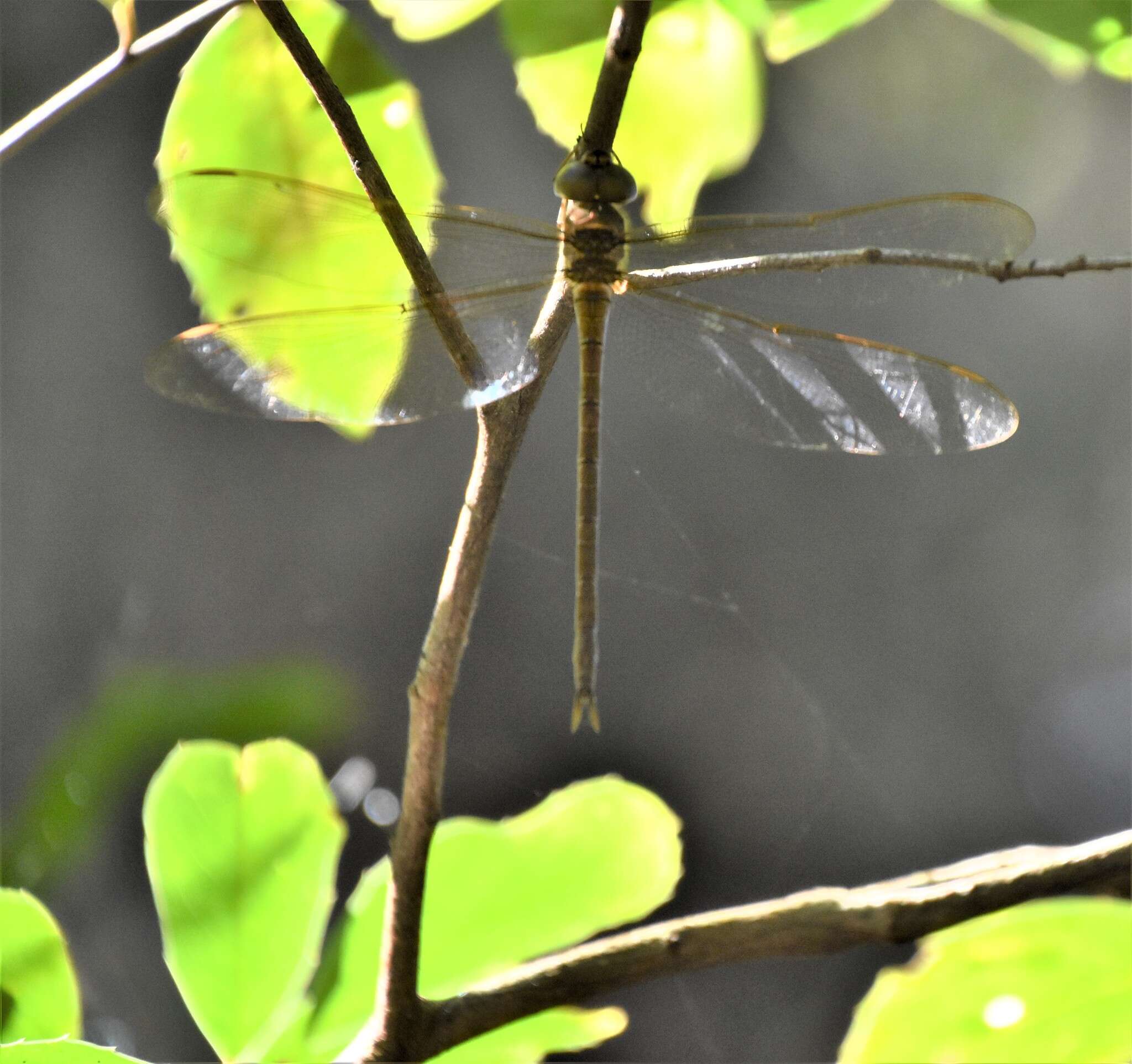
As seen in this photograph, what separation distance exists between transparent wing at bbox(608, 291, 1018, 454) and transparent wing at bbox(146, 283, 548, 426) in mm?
117

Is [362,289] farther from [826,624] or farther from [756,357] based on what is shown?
[826,624]

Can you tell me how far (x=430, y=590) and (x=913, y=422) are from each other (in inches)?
13.2

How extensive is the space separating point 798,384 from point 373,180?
0.28 meters

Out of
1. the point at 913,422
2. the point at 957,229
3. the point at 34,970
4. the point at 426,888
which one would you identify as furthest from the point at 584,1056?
the point at 957,229

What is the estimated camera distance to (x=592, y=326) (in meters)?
0.60

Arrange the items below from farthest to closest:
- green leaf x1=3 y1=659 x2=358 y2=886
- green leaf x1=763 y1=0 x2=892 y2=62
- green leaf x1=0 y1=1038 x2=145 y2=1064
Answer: green leaf x1=3 y1=659 x2=358 y2=886, green leaf x1=763 y1=0 x2=892 y2=62, green leaf x1=0 y1=1038 x2=145 y2=1064

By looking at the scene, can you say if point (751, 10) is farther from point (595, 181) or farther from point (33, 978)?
point (33, 978)

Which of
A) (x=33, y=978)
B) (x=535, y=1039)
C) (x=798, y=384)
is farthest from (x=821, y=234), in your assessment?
(x=33, y=978)

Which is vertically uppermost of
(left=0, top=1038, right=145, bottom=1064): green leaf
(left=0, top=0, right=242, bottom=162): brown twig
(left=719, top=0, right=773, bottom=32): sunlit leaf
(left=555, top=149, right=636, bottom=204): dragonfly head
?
(left=0, top=0, right=242, bottom=162): brown twig

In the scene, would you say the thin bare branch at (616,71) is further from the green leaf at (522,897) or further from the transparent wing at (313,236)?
the green leaf at (522,897)

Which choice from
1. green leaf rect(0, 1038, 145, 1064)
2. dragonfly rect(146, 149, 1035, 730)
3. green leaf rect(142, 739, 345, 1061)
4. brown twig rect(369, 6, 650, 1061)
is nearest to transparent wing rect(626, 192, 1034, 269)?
dragonfly rect(146, 149, 1035, 730)

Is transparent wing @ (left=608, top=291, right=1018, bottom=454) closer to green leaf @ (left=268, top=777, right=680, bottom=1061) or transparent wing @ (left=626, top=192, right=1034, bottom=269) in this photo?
transparent wing @ (left=626, top=192, right=1034, bottom=269)

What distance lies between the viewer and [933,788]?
0.72 meters

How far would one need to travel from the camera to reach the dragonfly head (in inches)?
19.2
